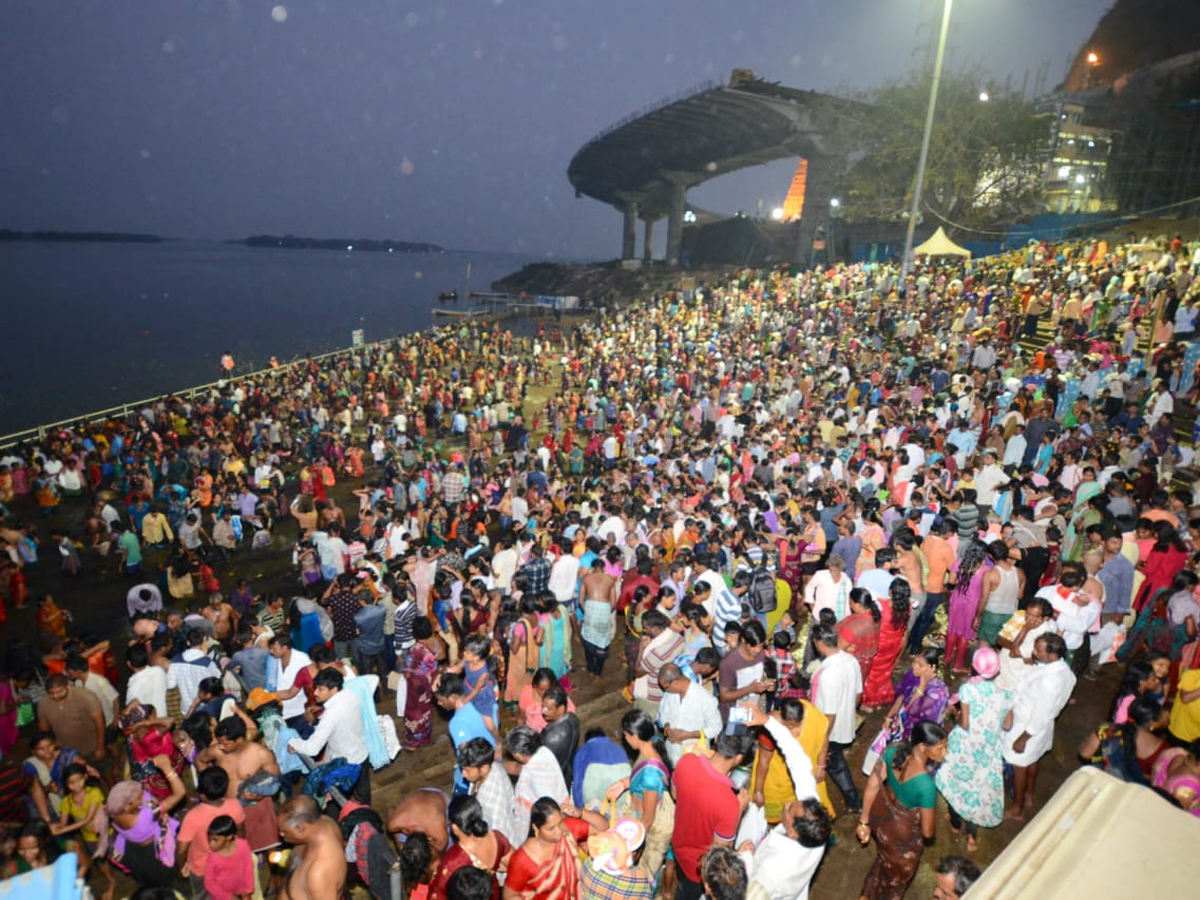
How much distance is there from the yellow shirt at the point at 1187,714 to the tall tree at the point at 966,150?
33076mm

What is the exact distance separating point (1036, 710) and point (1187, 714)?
89 cm

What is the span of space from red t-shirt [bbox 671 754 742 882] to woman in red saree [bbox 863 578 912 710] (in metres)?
2.48

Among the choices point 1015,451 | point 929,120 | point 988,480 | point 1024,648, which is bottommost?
point 1024,648

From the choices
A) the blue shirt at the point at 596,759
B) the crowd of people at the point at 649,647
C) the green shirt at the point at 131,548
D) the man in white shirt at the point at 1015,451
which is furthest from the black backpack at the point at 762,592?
the green shirt at the point at 131,548

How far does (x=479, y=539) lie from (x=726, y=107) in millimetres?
49310

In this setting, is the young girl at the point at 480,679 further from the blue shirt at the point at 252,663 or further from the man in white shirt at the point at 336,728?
the blue shirt at the point at 252,663

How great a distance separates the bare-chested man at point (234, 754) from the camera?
420 centimetres

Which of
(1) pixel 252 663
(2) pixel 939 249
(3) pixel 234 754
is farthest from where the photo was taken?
(2) pixel 939 249

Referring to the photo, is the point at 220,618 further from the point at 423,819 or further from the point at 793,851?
the point at 793,851

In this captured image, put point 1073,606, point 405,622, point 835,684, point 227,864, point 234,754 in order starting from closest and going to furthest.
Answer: point 227,864
point 234,754
point 835,684
point 1073,606
point 405,622

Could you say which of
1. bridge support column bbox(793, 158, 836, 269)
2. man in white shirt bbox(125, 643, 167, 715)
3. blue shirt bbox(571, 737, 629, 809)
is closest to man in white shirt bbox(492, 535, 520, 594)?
man in white shirt bbox(125, 643, 167, 715)

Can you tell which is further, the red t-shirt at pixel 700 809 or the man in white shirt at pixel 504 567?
the man in white shirt at pixel 504 567

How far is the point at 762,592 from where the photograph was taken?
19.5ft

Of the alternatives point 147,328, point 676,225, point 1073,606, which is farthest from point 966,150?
point 147,328
